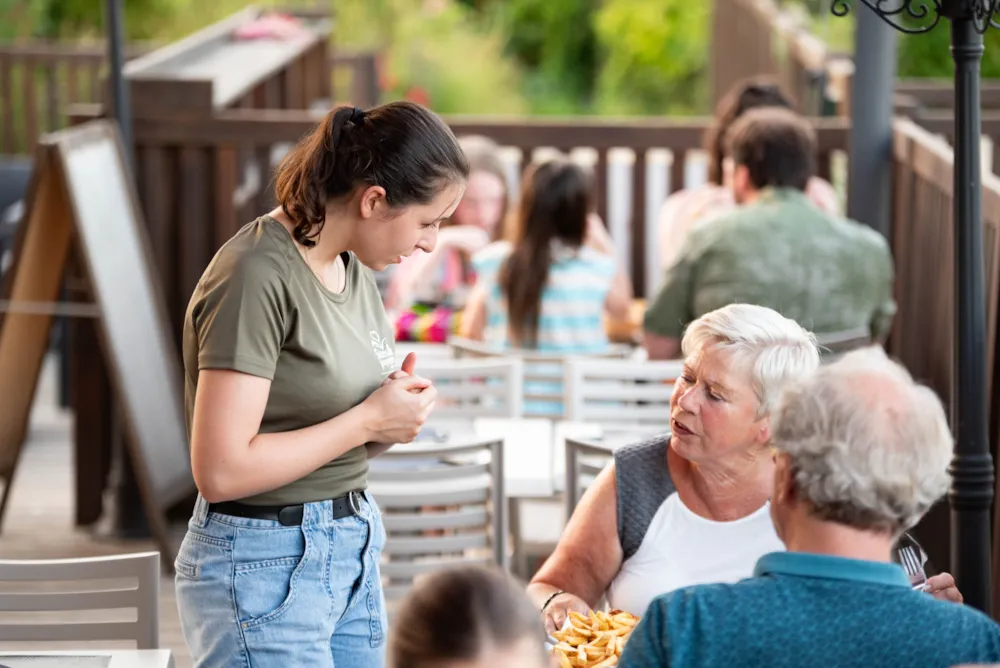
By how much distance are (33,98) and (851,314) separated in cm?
771

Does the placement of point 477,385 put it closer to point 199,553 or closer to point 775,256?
point 775,256

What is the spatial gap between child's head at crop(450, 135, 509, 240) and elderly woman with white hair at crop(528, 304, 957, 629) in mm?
2659

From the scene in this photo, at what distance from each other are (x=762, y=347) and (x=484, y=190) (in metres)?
2.83

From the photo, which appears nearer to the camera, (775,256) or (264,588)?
(264,588)

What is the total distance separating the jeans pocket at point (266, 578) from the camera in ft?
6.68

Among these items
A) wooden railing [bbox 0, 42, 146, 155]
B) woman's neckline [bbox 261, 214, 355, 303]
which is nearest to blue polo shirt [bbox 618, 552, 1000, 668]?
woman's neckline [bbox 261, 214, 355, 303]

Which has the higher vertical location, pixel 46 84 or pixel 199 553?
pixel 46 84

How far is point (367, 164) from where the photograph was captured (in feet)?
6.74

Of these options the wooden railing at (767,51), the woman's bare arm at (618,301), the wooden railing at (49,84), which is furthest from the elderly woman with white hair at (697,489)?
the wooden railing at (49,84)

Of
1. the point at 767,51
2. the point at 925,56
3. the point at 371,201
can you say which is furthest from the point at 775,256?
the point at 925,56

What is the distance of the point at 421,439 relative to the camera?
12.0 ft

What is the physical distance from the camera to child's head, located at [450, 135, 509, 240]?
16.6 ft

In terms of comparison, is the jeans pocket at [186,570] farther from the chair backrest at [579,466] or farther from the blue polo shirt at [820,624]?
the chair backrest at [579,466]

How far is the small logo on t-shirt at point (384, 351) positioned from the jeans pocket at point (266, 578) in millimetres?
276
